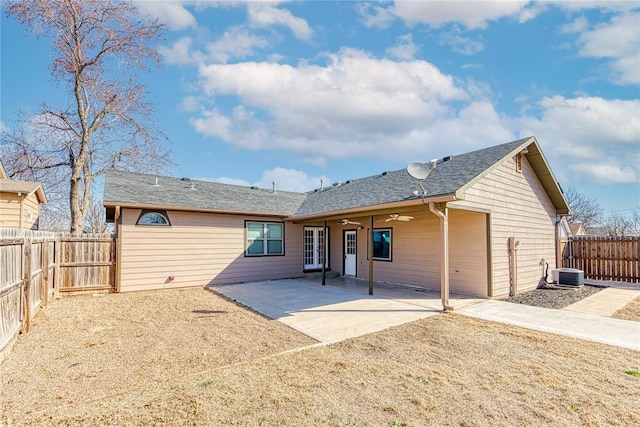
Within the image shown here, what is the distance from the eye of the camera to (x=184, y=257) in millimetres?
10523

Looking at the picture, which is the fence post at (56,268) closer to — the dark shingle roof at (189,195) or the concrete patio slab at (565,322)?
the dark shingle roof at (189,195)

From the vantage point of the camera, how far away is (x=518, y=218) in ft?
32.6

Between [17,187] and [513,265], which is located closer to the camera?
[513,265]

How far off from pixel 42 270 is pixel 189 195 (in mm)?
4886

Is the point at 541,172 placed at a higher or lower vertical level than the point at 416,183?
higher

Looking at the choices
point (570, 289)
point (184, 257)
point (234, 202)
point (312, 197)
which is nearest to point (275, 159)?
point (312, 197)

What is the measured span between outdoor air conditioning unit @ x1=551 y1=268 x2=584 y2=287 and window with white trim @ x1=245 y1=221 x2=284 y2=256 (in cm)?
964

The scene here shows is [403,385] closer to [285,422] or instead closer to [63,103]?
[285,422]

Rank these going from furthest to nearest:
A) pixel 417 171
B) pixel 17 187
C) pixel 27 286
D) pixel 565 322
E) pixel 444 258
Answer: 1. pixel 17 187
2. pixel 417 171
3. pixel 444 258
4. pixel 565 322
5. pixel 27 286

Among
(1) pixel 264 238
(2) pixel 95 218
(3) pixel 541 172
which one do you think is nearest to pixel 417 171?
(3) pixel 541 172

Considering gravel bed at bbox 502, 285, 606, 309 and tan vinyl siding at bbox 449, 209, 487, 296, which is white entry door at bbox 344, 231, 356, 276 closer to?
tan vinyl siding at bbox 449, 209, 487, 296

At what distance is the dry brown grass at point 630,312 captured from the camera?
21.7 ft

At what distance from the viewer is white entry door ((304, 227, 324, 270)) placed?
13.3 m

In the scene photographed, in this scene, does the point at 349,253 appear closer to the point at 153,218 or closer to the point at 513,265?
the point at 513,265
